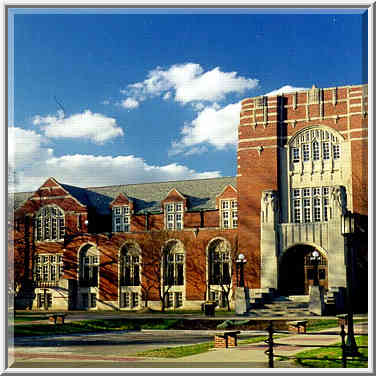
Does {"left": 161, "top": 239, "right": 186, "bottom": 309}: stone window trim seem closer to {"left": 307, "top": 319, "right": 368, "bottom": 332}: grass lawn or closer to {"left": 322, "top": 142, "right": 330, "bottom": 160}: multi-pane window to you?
{"left": 322, "top": 142, "right": 330, "bottom": 160}: multi-pane window


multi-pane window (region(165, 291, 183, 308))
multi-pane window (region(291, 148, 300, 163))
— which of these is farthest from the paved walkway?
multi-pane window (region(291, 148, 300, 163))

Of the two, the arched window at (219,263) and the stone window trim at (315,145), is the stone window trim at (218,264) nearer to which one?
the arched window at (219,263)

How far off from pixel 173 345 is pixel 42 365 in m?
5.04

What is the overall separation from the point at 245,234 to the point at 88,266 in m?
8.82

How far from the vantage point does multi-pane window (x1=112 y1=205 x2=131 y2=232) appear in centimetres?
3868

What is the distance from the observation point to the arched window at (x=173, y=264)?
1384 inches

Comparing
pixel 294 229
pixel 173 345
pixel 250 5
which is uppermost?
pixel 250 5

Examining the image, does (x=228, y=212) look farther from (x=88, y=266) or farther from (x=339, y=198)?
(x=88, y=266)

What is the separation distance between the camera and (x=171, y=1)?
632 inches

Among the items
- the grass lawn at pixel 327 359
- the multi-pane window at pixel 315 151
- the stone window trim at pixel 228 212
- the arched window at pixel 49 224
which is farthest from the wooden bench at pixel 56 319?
the multi-pane window at pixel 315 151

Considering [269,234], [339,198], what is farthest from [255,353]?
[269,234]

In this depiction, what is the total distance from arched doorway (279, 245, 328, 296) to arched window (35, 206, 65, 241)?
11975 millimetres

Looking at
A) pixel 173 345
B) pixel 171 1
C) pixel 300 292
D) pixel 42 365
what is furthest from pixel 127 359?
pixel 300 292

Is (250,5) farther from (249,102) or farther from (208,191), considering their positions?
(208,191)
